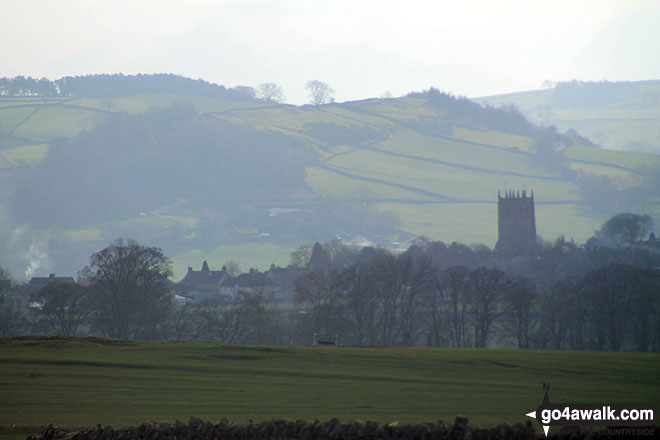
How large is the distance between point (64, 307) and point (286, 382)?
141 feet

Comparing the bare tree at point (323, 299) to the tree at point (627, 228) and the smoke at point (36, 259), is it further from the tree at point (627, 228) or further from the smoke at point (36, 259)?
the smoke at point (36, 259)

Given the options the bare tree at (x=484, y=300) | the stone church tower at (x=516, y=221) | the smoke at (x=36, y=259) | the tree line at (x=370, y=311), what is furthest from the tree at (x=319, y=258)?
the smoke at (x=36, y=259)

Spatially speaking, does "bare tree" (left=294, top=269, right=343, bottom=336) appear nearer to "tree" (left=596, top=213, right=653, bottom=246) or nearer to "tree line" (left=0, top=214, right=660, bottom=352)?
"tree line" (left=0, top=214, right=660, bottom=352)

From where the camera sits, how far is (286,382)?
112 ft

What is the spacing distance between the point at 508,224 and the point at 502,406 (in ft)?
471

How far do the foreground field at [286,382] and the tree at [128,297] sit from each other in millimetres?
25741

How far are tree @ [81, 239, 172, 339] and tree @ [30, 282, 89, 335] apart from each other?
1.24 m

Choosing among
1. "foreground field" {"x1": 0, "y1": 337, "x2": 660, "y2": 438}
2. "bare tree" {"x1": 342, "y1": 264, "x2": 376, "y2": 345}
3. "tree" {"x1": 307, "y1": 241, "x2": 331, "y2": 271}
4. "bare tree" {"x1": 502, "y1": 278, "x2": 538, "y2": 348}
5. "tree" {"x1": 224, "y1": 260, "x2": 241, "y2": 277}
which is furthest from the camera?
"tree" {"x1": 224, "y1": 260, "x2": 241, "y2": 277}

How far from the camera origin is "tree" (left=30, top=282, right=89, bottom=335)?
70125 millimetres

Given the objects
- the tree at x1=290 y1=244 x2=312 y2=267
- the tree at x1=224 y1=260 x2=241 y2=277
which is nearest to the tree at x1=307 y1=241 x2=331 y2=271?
the tree at x1=290 y1=244 x2=312 y2=267

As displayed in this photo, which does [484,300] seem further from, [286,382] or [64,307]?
[286,382]

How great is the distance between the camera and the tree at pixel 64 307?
70.1 meters

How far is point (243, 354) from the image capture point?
42.6 metres

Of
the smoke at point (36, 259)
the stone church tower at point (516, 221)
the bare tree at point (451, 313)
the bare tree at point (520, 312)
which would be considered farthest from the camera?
the stone church tower at point (516, 221)
